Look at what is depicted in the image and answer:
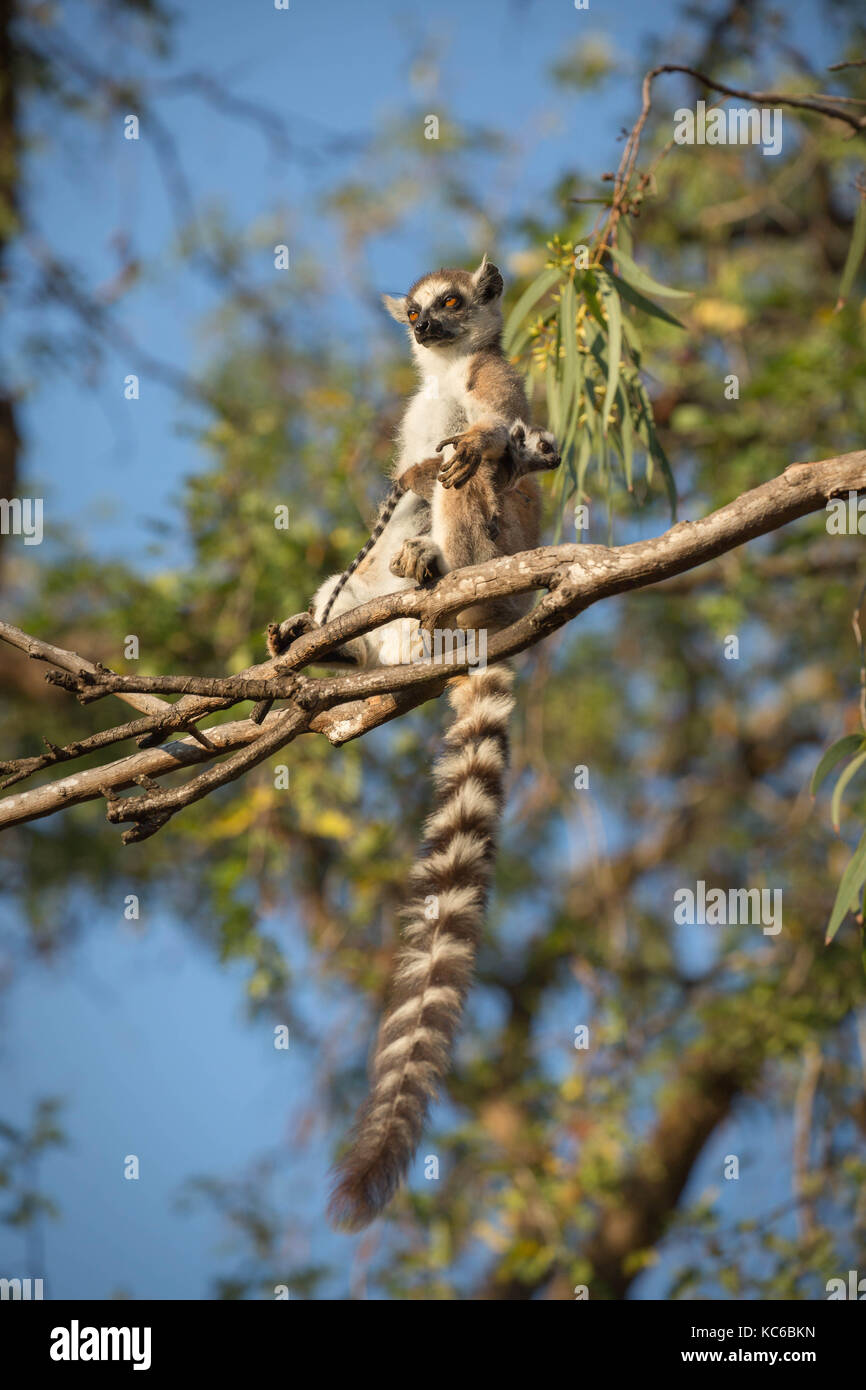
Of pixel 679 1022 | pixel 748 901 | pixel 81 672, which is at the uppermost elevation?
pixel 81 672

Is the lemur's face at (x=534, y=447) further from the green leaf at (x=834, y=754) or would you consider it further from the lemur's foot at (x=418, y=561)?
the green leaf at (x=834, y=754)

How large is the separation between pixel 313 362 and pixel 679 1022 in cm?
671

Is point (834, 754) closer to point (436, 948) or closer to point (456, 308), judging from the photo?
point (436, 948)

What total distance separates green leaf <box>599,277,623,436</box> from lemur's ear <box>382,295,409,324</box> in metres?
1.35

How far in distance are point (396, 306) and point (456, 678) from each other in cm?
247

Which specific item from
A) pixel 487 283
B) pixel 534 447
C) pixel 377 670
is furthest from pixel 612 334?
pixel 377 670

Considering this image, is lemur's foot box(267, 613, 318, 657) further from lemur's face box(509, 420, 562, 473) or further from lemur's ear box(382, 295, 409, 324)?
lemur's ear box(382, 295, 409, 324)

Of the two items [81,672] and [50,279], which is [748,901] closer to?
[81,672]

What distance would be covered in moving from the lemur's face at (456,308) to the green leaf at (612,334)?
32.9 inches

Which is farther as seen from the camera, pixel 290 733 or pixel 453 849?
pixel 453 849

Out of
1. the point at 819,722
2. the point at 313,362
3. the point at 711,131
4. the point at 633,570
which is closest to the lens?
the point at 633,570

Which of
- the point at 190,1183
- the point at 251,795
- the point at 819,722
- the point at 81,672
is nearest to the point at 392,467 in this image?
the point at 81,672

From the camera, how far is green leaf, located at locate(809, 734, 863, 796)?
163 inches

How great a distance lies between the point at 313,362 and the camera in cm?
1172
